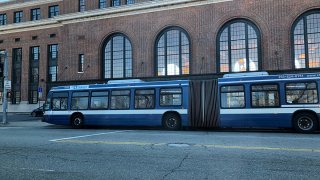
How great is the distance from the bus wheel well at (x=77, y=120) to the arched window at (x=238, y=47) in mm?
13856

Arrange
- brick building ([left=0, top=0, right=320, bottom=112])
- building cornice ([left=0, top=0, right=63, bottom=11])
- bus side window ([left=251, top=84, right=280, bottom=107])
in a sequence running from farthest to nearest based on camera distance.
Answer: building cornice ([left=0, top=0, right=63, bottom=11])
brick building ([left=0, top=0, right=320, bottom=112])
bus side window ([left=251, top=84, right=280, bottom=107])

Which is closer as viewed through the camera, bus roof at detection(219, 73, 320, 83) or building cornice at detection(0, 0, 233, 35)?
bus roof at detection(219, 73, 320, 83)

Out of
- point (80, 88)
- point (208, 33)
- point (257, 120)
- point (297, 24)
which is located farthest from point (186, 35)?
point (257, 120)

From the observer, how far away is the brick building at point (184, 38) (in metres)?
25.2

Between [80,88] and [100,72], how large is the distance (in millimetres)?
12650

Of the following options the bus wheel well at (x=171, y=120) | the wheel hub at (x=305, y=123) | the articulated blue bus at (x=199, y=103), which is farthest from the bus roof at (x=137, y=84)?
the wheel hub at (x=305, y=123)

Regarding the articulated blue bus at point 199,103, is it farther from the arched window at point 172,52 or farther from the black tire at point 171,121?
the arched window at point 172,52

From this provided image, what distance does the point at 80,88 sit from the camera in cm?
1922

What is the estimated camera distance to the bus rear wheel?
62.1ft

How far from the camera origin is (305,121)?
47.0 ft

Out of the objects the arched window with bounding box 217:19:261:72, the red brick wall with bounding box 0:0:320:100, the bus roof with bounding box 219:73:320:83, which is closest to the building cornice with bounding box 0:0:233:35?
the red brick wall with bounding box 0:0:320:100

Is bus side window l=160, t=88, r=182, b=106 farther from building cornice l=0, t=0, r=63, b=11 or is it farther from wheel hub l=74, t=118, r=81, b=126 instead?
building cornice l=0, t=0, r=63, b=11

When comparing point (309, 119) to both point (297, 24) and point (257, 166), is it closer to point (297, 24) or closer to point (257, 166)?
point (257, 166)

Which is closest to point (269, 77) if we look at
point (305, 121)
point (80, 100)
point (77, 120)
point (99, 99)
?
point (305, 121)
